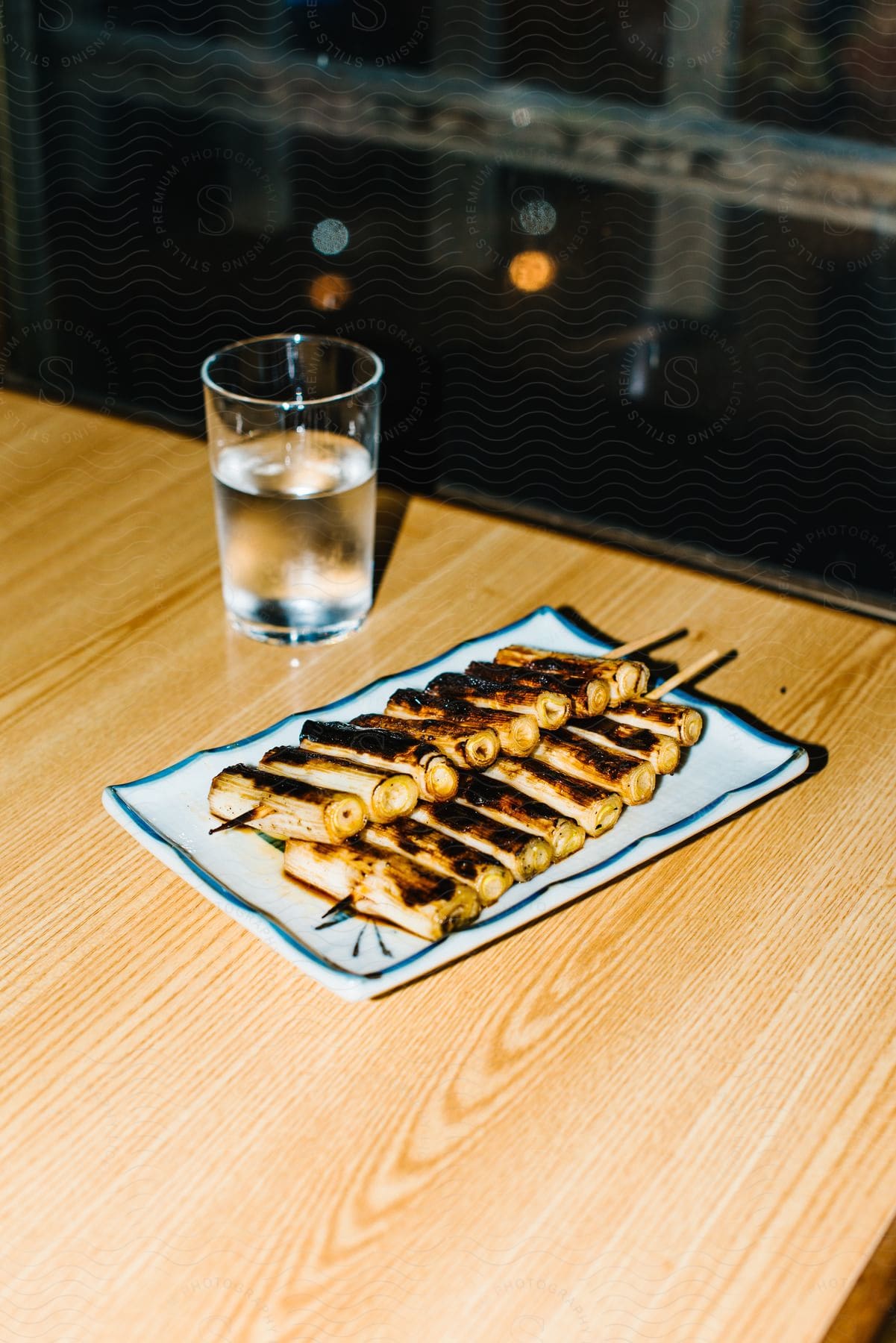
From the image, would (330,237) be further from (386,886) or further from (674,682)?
(386,886)

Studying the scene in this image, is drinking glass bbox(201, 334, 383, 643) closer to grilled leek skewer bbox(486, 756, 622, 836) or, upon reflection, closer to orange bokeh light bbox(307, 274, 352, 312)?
grilled leek skewer bbox(486, 756, 622, 836)

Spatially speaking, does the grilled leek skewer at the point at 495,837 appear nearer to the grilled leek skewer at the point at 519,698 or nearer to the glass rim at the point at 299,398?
the grilled leek skewer at the point at 519,698

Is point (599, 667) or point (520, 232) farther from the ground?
point (599, 667)

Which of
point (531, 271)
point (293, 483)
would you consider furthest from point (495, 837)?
point (531, 271)

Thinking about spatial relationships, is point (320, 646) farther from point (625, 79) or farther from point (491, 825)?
point (625, 79)

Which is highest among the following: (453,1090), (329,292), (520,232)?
(453,1090)

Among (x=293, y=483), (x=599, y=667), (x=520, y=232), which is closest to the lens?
(x=599, y=667)

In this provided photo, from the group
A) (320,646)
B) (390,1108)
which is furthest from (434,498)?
(390,1108)
